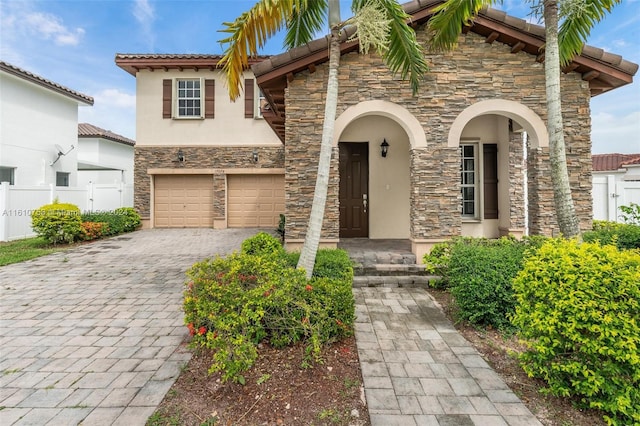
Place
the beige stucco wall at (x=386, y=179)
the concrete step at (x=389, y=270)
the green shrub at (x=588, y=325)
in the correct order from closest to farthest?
the green shrub at (x=588, y=325) → the concrete step at (x=389, y=270) → the beige stucco wall at (x=386, y=179)

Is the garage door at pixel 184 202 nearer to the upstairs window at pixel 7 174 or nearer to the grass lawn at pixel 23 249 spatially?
the grass lawn at pixel 23 249

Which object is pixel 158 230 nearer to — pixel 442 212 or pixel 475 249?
pixel 442 212

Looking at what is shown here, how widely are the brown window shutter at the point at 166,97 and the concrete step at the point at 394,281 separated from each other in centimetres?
1299

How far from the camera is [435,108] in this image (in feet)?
21.6

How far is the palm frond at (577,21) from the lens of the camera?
5141 mm

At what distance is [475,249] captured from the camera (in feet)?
15.3

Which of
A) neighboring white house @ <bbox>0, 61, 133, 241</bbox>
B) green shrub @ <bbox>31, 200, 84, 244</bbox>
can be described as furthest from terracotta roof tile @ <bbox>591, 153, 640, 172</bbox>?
neighboring white house @ <bbox>0, 61, 133, 241</bbox>

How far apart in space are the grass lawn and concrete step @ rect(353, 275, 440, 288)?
29.2 ft

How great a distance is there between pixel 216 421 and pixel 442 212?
5644 millimetres

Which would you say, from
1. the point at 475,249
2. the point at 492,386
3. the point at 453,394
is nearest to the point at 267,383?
the point at 453,394

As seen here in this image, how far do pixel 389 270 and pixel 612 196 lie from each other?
7.95 metres

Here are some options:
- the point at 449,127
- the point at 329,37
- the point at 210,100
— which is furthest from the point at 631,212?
the point at 210,100

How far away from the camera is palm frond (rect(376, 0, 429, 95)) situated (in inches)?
197

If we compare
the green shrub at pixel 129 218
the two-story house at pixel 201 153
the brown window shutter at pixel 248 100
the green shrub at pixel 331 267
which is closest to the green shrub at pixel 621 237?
the green shrub at pixel 331 267
